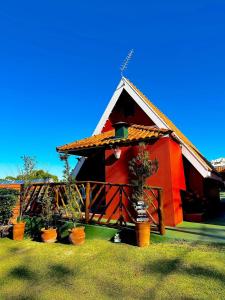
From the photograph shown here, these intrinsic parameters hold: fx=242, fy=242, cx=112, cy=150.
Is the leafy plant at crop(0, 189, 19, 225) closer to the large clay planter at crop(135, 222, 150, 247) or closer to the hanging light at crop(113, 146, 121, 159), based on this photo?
the hanging light at crop(113, 146, 121, 159)

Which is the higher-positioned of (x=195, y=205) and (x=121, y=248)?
(x=195, y=205)

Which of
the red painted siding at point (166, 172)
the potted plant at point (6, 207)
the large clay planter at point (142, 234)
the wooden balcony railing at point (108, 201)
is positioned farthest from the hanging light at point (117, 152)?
the potted plant at point (6, 207)

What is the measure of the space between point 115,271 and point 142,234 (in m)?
1.69

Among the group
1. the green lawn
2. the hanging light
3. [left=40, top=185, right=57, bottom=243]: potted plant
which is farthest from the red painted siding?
[left=40, top=185, right=57, bottom=243]: potted plant

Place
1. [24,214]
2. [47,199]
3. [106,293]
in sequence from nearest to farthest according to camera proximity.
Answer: [106,293] → [47,199] → [24,214]

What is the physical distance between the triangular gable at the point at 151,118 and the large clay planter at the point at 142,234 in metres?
3.85

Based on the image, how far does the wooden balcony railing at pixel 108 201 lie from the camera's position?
25.9 ft

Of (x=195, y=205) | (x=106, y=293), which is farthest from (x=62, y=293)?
(x=195, y=205)

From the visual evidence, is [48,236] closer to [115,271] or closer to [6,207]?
[6,207]

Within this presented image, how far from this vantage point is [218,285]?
14.1 ft

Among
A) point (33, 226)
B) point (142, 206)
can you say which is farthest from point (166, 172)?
point (33, 226)

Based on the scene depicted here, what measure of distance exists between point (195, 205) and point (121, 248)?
4.66m

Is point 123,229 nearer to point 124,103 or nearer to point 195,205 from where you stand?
point 195,205

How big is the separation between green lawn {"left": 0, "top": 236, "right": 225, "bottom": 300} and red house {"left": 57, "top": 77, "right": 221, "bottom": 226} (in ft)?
8.64
